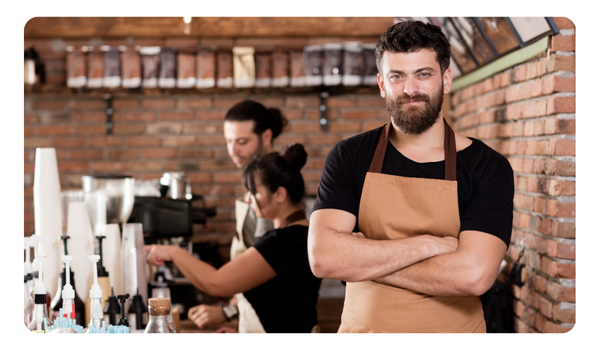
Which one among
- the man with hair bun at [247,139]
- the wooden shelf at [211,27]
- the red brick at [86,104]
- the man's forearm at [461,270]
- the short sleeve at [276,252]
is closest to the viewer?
the man's forearm at [461,270]

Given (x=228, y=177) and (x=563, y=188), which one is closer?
(x=563, y=188)

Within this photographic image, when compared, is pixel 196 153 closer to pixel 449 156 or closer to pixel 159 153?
pixel 159 153

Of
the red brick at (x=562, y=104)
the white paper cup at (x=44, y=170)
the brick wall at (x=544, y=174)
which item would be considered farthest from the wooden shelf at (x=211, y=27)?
the white paper cup at (x=44, y=170)

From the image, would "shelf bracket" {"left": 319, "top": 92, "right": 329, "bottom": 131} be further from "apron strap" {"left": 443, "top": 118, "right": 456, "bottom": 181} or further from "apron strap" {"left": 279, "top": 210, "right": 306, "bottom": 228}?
"apron strap" {"left": 443, "top": 118, "right": 456, "bottom": 181}

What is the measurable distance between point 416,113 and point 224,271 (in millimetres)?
958

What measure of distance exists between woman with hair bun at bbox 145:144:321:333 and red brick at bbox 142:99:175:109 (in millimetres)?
2015

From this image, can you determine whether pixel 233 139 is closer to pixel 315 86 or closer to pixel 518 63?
pixel 315 86

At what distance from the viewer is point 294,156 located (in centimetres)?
210

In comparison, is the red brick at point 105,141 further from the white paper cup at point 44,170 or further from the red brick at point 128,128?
the white paper cup at point 44,170

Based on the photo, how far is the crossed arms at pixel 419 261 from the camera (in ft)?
4.33

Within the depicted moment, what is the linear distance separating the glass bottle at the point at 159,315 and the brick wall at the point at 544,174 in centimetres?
131

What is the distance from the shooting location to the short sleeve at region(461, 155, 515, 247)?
1365mm

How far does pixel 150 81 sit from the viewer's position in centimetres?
359

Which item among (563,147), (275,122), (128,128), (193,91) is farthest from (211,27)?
(563,147)
